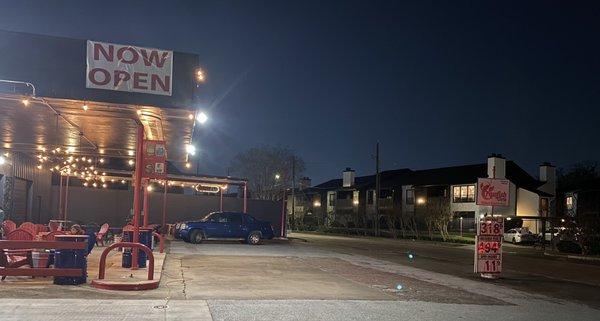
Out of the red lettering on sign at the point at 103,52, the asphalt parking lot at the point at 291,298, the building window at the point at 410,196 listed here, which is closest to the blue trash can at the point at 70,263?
the asphalt parking lot at the point at 291,298

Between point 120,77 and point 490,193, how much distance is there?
39.7ft

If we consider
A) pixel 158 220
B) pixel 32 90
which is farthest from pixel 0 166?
pixel 158 220

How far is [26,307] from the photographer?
31.4 ft

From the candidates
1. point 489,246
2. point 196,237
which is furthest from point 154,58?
point 196,237

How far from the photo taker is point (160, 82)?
40.0 feet

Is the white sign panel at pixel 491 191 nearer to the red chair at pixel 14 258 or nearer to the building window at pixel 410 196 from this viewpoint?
the red chair at pixel 14 258

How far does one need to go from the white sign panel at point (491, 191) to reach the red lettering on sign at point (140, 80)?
11.2 metres

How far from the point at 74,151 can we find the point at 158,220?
591 inches

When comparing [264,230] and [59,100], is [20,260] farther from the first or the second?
[264,230]

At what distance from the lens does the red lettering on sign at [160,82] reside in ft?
39.8

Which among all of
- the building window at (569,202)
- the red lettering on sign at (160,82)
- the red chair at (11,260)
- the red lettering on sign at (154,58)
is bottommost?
the red chair at (11,260)

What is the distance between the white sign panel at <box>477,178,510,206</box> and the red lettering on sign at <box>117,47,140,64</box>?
11476 mm

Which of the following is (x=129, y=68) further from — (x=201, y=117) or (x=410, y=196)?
(x=410, y=196)

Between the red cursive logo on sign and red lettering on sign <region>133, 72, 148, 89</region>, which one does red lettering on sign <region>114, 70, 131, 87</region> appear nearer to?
red lettering on sign <region>133, 72, 148, 89</region>
